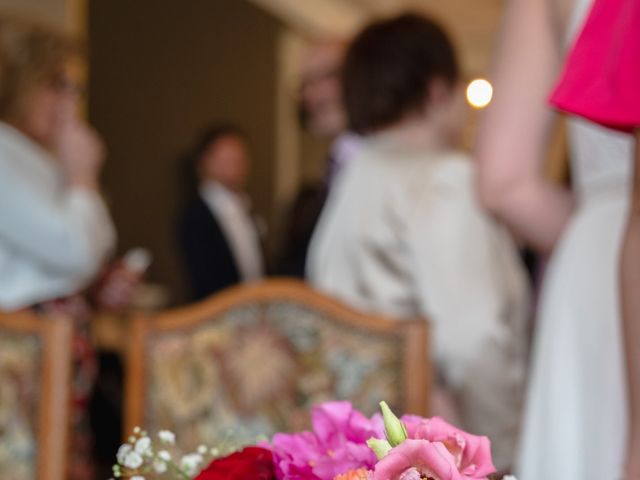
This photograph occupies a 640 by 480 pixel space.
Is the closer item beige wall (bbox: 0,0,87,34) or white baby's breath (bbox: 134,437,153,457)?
white baby's breath (bbox: 134,437,153,457)

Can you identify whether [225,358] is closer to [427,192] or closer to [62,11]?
[427,192]

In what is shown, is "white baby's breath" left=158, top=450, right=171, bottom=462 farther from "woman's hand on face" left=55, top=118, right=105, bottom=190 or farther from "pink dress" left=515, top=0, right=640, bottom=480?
"woman's hand on face" left=55, top=118, right=105, bottom=190

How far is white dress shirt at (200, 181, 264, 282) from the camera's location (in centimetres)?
513

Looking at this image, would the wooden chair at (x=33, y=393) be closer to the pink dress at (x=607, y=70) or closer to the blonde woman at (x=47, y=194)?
the blonde woman at (x=47, y=194)

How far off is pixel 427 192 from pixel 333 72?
23.5 inches

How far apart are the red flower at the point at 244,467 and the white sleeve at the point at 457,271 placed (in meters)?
1.32

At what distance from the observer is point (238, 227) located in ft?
17.6

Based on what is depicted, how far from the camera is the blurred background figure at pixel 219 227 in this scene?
→ 466 cm

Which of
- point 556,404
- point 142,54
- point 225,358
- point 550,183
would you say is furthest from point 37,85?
point 142,54

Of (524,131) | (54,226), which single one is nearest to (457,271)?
(524,131)

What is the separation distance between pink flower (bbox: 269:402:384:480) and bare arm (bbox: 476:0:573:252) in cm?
87

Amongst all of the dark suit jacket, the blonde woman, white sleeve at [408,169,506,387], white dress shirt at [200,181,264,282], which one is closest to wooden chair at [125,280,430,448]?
white sleeve at [408,169,506,387]

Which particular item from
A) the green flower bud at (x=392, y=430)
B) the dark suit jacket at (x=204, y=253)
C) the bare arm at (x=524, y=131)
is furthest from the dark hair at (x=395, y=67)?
the dark suit jacket at (x=204, y=253)

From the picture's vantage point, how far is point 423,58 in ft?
6.69
